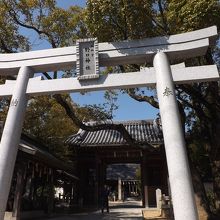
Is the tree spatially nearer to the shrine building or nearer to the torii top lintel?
the torii top lintel

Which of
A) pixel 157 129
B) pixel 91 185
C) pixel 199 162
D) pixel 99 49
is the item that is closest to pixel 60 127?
pixel 91 185

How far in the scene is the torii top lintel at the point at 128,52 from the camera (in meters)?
8.27

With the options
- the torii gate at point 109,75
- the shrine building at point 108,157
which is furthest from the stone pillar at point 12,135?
the shrine building at point 108,157

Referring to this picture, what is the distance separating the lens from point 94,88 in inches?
327

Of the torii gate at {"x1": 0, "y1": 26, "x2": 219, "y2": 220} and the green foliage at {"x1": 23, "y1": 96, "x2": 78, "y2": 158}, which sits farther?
the green foliage at {"x1": 23, "y1": 96, "x2": 78, "y2": 158}

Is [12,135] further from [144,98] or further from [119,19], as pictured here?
[144,98]

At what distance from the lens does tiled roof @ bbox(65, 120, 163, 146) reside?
861 inches

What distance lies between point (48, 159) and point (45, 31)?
5438mm

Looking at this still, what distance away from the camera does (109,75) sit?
8.30m

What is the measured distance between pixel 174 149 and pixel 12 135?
3.77 meters

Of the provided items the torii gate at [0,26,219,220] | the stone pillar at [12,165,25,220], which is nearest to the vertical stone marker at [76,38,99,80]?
the torii gate at [0,26,219,220]

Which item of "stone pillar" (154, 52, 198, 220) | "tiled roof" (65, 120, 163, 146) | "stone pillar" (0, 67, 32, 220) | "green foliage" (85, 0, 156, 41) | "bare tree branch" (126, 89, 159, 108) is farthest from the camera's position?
"tiled roof" (65, 120, 163, 146)

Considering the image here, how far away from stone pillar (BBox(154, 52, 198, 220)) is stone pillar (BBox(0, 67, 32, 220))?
3.46 metres

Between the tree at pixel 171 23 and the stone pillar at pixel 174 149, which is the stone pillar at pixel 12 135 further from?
the stone pillar at pixel 174 149
